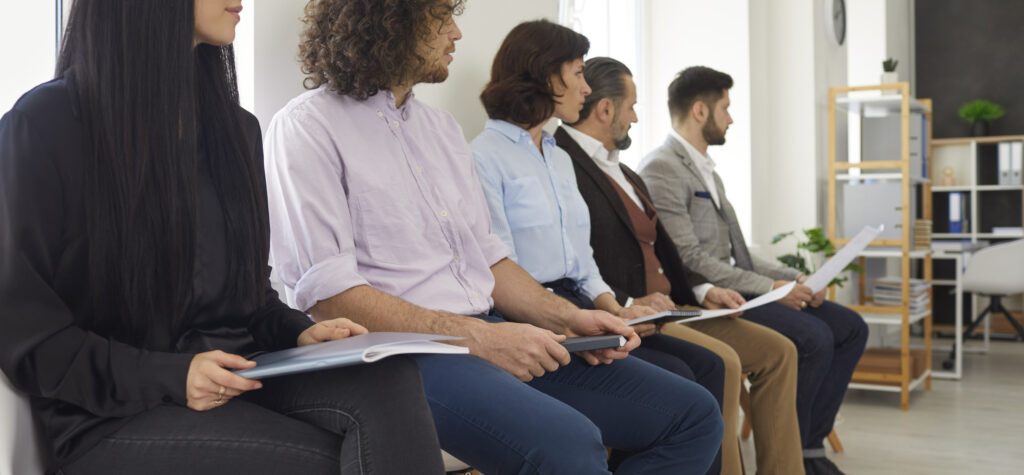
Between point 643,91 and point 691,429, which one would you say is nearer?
point 691,429

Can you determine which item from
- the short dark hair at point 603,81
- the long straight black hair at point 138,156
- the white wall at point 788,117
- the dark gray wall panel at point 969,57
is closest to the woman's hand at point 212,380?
the long straight black hair at point 138,156

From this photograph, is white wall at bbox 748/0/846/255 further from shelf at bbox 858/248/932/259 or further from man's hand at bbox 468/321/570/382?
man's hand at bbox 468/321/570/382

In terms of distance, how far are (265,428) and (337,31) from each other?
0.86m

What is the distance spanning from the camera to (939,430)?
3648 millimetres

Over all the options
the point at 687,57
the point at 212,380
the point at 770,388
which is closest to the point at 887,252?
the point at 687,57

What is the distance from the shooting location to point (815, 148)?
4637 millimetres

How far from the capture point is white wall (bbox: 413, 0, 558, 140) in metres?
2.38

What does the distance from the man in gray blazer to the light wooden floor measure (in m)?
0.33

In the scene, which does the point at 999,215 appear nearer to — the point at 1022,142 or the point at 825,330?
the point at 1022,142

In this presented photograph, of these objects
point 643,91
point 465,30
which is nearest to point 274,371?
point 465,30

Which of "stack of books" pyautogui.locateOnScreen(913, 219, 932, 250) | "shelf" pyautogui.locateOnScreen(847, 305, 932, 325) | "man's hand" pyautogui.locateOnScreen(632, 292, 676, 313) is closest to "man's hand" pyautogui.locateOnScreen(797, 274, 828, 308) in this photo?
"man's hand" pyautogui.locateOnScreen(632, 292, 676, 313)

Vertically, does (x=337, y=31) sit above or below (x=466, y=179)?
above

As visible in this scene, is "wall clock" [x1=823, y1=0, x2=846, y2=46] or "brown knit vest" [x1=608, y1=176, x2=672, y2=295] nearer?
"brown knit vest" [x1=608, y1=176, x2=672, y2=295]

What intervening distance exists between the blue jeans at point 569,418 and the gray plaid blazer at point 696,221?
48.3 inches
